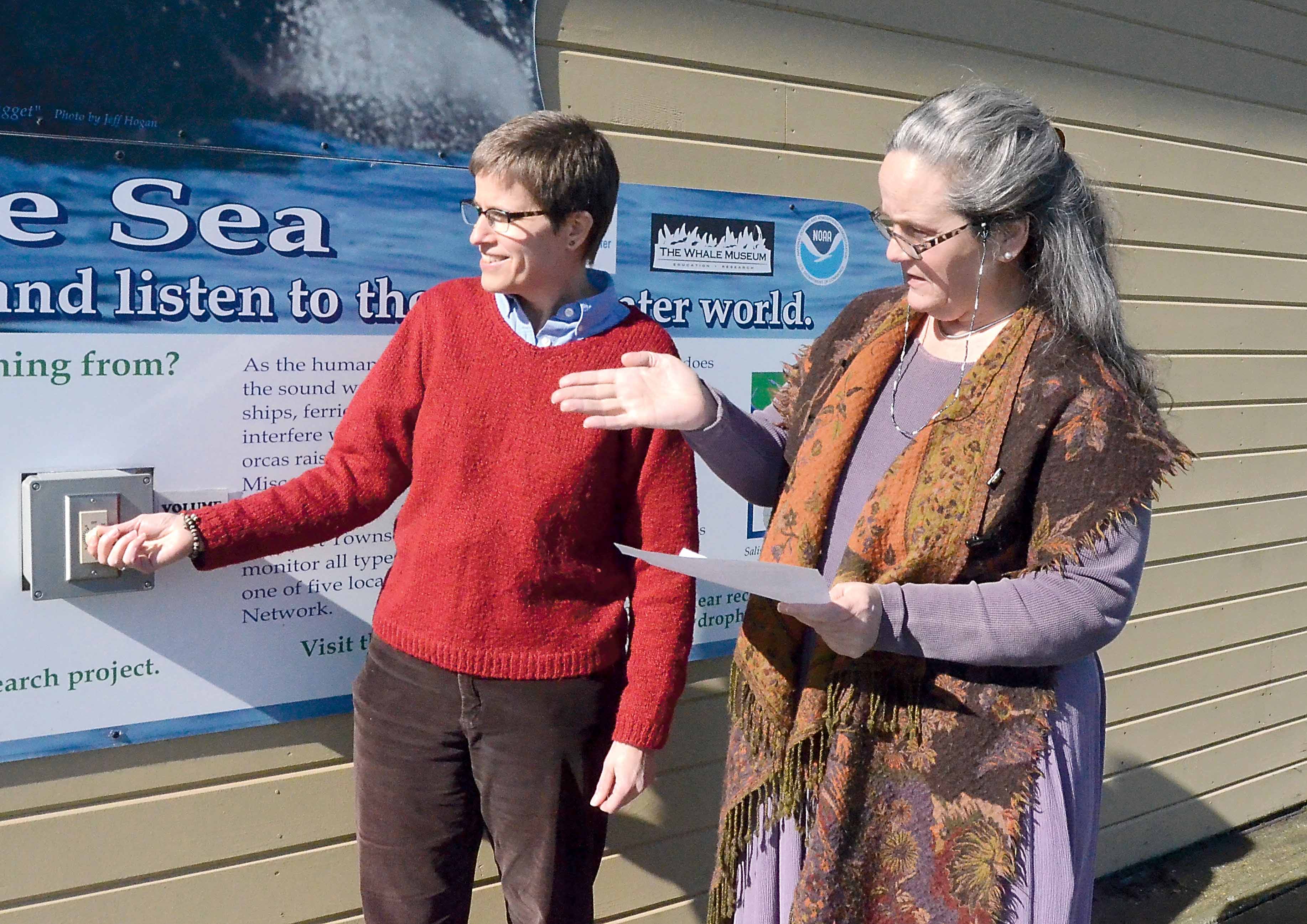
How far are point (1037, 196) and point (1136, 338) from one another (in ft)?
7.41

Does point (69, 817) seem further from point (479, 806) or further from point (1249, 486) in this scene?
point (1249, 486)

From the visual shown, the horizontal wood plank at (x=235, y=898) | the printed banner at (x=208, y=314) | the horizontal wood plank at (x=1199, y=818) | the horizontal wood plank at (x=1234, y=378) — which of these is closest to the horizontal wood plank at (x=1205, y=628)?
the horizontal wood plank at (x=1199, y=818)

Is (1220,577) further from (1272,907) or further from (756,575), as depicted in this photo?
(756,575)

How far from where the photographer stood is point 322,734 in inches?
95.0

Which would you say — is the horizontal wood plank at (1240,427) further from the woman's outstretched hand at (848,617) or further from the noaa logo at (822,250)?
the woman's outstretched hand at (848,617)

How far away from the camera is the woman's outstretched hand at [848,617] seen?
1602 millimetres

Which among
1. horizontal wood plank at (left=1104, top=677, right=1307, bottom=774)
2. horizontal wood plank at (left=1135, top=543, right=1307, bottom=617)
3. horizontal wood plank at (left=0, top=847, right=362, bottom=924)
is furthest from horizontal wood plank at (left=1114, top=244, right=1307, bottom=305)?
horizontal wood plank at (left=0, top=847, right=362, bottom=924)

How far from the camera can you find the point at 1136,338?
12.5ft

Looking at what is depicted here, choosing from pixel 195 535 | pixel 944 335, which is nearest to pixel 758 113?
pixel 944 335

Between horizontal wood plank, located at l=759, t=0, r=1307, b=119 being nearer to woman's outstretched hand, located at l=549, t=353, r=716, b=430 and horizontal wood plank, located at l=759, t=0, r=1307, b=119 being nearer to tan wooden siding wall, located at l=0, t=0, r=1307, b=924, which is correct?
tan wooden siding wall, located at l=0, t=0, r=1307, b=924

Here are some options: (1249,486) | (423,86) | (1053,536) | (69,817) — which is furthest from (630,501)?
(1249,486)

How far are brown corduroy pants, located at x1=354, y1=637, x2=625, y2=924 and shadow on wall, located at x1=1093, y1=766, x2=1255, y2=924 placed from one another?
2363 millimetres

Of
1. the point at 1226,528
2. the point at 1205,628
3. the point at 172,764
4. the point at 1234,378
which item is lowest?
the point at 1205,628

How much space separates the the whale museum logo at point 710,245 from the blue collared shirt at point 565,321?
631 millimetres
